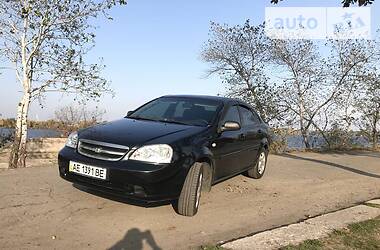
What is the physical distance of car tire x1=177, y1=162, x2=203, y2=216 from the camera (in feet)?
15.3

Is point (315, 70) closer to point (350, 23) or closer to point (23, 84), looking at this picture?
point (350, 23)

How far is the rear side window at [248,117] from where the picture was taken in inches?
262

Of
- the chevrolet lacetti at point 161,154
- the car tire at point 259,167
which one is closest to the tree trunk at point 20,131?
→ the chevrolet lacetti at point 161,154

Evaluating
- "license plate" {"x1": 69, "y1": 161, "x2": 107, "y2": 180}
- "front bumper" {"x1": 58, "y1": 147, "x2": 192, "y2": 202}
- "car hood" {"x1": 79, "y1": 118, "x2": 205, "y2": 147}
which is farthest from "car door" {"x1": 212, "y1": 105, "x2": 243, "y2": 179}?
"license plate" {"x1": 69, "y1": 161, "x2": 107, "y2": 180}

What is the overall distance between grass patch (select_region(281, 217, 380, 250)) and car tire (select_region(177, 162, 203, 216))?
133 cm

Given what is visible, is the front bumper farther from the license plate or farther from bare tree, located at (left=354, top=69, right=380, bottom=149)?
bare tree, located at (left=354, top=69, right=380, bottom=149)

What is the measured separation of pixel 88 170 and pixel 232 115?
256 centimetres

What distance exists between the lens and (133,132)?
480cm

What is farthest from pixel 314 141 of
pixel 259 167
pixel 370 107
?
pixel 259 167

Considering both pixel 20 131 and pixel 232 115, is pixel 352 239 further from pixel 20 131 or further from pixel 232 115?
pixel 20 131

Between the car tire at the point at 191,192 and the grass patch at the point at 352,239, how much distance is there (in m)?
1.33

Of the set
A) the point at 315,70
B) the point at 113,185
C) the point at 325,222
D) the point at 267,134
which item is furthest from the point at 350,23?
the point at 113,185

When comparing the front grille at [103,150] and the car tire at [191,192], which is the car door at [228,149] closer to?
the car tire at [191,192]

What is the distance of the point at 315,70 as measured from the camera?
731 inches
